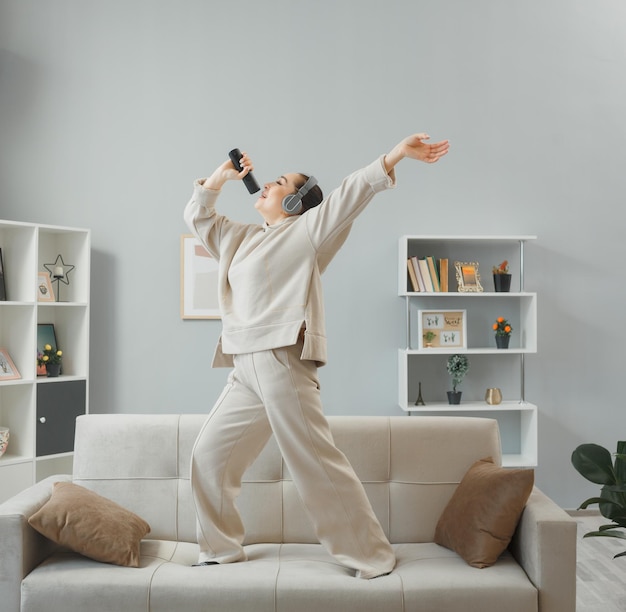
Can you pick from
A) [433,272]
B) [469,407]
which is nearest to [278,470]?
[469,407]

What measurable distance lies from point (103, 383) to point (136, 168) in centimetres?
129

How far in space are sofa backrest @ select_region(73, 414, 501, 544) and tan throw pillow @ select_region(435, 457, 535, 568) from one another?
0.17m

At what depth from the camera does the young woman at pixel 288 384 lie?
2.31 meters

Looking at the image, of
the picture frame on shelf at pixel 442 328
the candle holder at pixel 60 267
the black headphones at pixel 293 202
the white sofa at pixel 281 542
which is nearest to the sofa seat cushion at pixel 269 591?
the white sofa at pixel 281 542

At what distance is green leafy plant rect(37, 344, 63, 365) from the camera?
4047mm

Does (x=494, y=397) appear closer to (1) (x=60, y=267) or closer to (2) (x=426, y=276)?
(2) (x=426, y=276)

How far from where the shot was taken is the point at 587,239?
442 centimetres

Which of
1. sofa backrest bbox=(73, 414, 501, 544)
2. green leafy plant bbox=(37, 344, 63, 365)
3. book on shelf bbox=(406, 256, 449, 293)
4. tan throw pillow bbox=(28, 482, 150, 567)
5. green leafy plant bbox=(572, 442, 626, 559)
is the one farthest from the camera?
book on shelf bbox=(406, 256, 449, 293)

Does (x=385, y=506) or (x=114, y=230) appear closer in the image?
(x=385, y=506)

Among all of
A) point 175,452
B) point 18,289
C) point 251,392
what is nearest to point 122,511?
point 175,452

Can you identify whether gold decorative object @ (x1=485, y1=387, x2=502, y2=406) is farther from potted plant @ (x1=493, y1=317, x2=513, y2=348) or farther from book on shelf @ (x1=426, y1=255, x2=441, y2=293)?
book on shelf @ (x1=426, y1=255, x2=441, y2=293)

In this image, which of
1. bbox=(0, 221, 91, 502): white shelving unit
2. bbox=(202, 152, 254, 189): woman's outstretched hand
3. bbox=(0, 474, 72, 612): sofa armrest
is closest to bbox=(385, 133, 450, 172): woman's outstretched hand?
Result: bbox=(202, 152, 254, 189): woman's outstretched hand

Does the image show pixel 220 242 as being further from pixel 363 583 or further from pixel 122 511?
pixel 363 583

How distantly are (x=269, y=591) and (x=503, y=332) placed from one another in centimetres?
246
